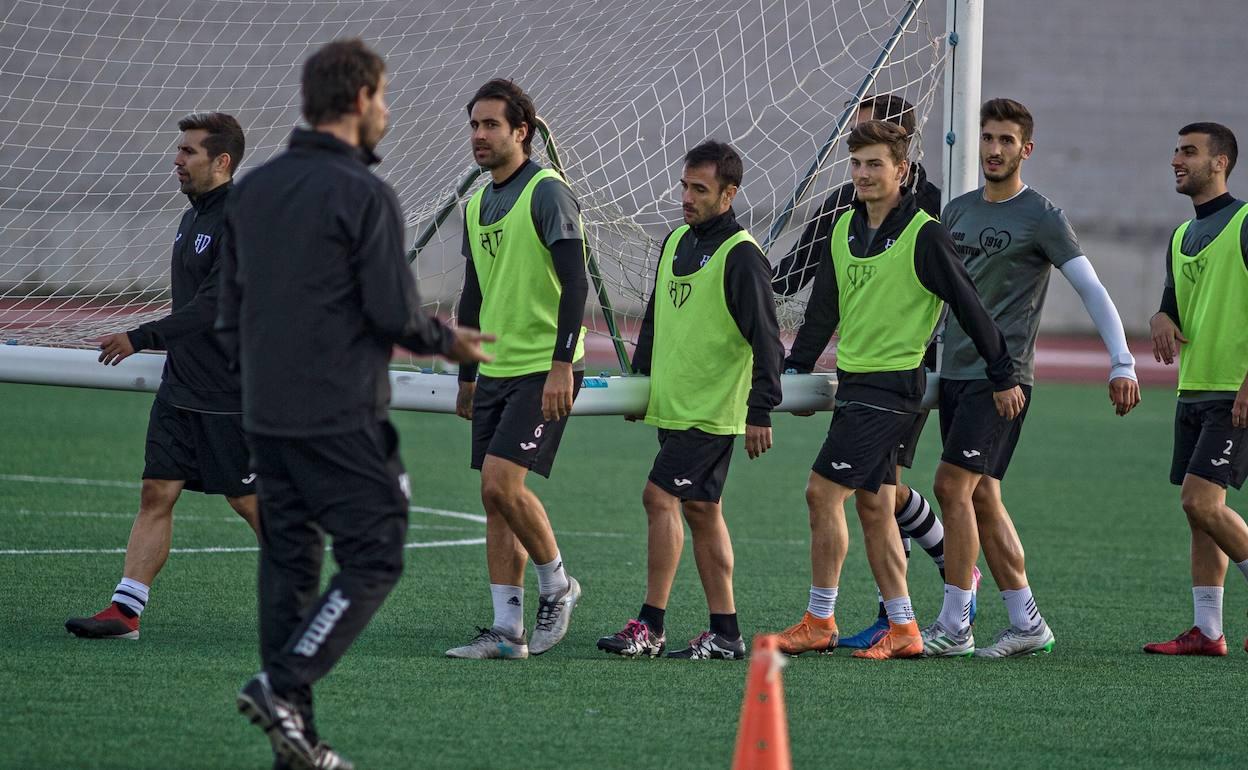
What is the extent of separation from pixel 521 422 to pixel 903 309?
1.52 m

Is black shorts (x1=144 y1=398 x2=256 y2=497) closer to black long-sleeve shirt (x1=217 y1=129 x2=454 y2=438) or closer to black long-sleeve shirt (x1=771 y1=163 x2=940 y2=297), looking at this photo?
black long-sleeve shirt (x1=217 y1=129 x2=454 y2=438)

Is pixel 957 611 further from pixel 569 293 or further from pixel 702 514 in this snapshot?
pixel 569 293

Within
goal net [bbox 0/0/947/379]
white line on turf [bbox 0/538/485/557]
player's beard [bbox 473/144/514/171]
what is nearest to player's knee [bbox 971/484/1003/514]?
goal net [bbox 0/0/947/379]

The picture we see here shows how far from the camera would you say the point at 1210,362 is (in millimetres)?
6438

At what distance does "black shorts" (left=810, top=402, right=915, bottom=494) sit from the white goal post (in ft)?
1.74

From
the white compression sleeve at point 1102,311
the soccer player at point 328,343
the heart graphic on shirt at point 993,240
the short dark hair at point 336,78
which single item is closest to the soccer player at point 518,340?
the heart graphic on shirt at point 993,240

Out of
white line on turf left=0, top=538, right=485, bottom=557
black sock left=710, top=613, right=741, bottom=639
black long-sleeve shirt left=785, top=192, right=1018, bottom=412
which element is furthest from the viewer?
white line on turf left=0, top=538, right=485, bottom=557

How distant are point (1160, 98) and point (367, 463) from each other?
2237cm

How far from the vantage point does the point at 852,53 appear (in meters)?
7.74

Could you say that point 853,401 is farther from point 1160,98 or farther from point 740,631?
point 1160,98

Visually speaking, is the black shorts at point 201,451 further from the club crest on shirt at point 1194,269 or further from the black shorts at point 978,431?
the club crest on shirt at point 1194,269

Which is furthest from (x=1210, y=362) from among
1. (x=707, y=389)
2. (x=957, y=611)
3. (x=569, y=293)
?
(x=569, y=293)

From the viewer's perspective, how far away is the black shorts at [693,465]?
5.82m

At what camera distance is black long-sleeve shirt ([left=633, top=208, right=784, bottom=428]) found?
572cm
